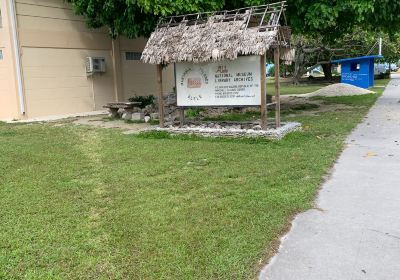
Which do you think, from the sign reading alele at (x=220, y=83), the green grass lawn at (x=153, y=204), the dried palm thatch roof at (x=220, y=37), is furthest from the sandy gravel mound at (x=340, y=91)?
the green grass lawn at (x=153, y=204)

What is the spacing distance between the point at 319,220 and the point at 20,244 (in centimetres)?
311

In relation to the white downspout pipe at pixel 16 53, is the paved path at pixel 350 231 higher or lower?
lower

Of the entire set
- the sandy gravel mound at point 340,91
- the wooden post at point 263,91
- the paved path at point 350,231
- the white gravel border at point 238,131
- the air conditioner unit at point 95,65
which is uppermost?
the air conditioner unit at point 95,65

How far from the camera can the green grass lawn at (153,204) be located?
374 centimetres

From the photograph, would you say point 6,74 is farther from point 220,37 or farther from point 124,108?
point 220,37

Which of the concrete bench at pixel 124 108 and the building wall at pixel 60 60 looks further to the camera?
the building wall at pixel 60 60

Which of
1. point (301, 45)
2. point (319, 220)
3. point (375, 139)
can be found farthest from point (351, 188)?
point (301, 45)

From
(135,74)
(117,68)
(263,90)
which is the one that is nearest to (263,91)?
(263,90)

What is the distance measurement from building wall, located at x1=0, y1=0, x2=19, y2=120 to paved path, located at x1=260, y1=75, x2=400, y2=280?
1158 cm

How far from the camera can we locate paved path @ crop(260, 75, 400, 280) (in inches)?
139

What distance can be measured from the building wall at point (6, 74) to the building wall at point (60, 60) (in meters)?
0.44

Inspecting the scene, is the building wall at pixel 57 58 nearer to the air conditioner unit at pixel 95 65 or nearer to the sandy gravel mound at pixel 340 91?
the air conditioner unit at pixel 95 65

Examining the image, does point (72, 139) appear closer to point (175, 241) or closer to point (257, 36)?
point (257, 36)

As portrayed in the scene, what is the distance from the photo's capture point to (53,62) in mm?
15805
